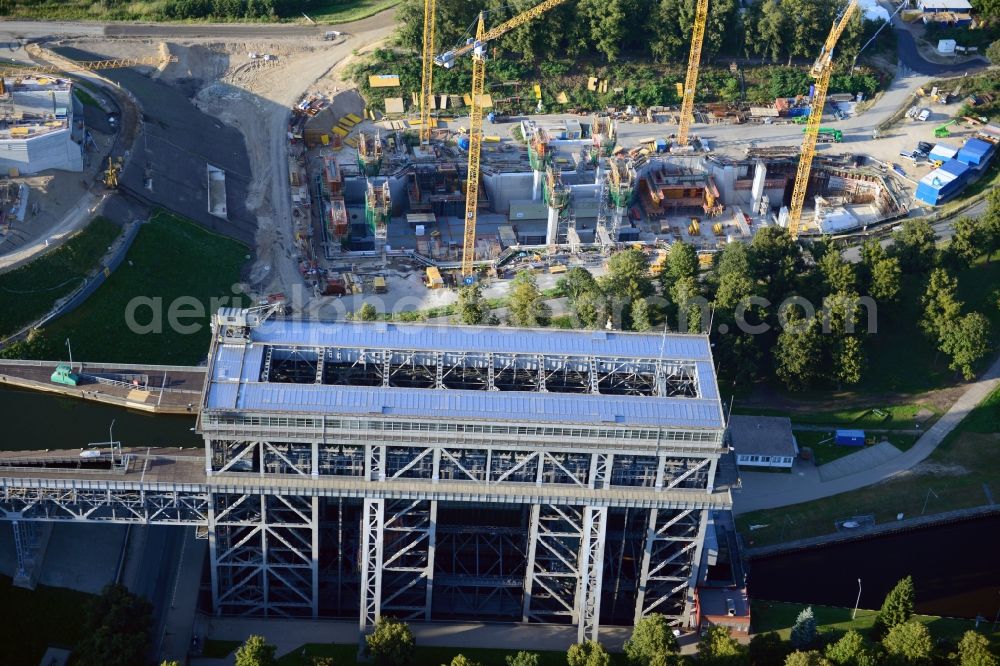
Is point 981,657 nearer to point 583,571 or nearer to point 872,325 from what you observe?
point 583,571

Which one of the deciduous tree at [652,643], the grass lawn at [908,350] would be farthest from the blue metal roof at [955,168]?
the deciduous tree at [652,643]

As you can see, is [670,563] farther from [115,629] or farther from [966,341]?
[966,341]

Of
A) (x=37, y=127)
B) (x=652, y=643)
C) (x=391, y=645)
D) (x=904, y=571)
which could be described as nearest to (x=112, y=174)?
(x=37, y=127)

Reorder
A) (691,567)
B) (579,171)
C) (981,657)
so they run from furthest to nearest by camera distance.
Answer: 1. (579,171)
2. (691,567)
3. (981,657)

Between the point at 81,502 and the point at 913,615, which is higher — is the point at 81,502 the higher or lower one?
the higher one

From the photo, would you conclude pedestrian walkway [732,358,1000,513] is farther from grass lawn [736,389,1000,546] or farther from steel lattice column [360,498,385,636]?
steel lattice column [360,498,385,636]

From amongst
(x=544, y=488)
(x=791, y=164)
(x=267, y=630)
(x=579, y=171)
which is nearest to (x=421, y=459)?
(x=544, y=488)

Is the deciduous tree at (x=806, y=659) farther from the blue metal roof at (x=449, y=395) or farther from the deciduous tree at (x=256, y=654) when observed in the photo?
the deciduous tree at (x=256, y=654)
